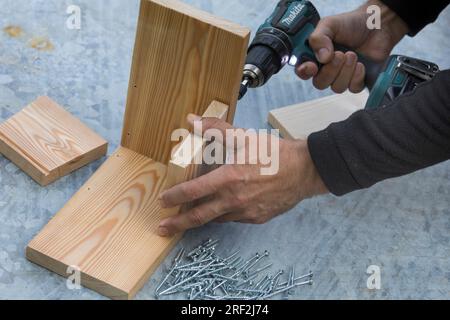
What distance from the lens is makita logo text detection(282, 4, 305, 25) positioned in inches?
65.1

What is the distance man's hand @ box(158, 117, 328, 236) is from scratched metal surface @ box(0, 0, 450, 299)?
0.10 metres

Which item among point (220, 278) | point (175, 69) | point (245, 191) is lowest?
point (220, 278)

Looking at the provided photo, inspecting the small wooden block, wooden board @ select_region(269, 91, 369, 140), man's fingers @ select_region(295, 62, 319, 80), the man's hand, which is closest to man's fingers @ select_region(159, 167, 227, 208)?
the man's hand

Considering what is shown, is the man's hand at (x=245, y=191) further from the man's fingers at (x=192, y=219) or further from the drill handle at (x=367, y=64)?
the drill handle at (x=367, y=64)

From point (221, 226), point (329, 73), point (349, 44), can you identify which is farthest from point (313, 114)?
point (221, 226)

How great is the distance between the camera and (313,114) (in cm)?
176

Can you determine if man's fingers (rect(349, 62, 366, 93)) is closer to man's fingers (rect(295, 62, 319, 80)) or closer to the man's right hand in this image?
the man's right hand

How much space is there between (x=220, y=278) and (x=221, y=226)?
15 cm

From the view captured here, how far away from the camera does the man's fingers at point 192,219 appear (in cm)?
132

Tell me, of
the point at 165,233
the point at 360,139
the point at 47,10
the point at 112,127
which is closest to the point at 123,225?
the point at 165,233

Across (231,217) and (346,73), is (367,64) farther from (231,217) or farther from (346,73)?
(231,217)
